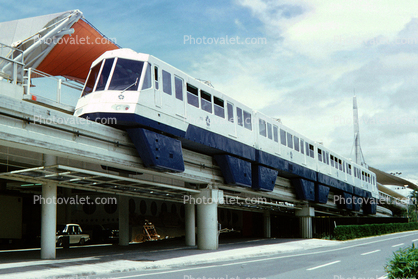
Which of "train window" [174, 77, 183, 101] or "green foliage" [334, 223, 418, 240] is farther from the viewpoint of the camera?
"green foliage" [334, 223, 418, 240]

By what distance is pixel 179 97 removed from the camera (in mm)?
19266

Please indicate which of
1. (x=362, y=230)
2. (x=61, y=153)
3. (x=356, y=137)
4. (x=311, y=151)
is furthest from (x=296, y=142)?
(x=356, y=137)

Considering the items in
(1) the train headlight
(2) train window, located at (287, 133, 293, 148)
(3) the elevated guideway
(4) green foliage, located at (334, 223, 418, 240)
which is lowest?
(4) green foliage, located at (334, 223, 418, 240)

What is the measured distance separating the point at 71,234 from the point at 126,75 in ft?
57.2

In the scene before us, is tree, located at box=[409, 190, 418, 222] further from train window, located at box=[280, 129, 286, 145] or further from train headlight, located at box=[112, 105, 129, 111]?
train headlight, located at box=[112, 105, 129, 111]

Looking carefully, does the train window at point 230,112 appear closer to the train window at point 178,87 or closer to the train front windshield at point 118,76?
the train window at point 178,87

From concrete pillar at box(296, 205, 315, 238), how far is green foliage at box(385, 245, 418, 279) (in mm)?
30524

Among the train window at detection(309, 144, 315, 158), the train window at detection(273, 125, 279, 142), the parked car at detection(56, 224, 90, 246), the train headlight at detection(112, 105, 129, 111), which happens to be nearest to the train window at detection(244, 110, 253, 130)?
the train window at detection(273, 125, 279, 142)

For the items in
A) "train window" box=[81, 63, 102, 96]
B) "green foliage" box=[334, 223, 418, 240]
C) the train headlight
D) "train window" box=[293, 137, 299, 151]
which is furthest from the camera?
"green foliage" box=[334, 223, 418, 240]

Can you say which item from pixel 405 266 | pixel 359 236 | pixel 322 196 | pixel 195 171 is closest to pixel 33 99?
pixel 195 171

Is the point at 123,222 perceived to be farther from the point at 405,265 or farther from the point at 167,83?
the point at 405,265

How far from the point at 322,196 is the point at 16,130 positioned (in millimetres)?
30747

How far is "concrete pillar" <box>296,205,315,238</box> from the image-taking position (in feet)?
127

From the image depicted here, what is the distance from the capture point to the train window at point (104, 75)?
17.1m
